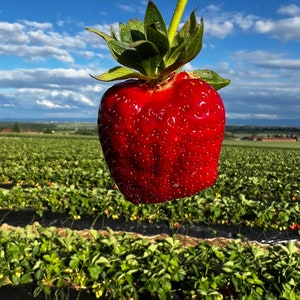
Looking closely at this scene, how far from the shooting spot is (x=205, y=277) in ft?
17.2

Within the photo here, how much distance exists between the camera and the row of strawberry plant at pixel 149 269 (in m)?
5.10

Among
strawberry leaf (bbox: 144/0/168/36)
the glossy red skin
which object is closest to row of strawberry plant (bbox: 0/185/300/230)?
the glossy red skin

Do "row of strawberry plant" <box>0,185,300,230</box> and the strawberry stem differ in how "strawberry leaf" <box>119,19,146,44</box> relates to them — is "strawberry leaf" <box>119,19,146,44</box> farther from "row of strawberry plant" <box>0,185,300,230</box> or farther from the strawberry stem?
"row of strawberry plant" <box>0,185,300,230</box>

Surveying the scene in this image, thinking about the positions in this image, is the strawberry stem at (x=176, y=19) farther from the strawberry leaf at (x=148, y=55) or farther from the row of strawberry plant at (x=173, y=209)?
the row of strawberry plant at (x=173, y=209)

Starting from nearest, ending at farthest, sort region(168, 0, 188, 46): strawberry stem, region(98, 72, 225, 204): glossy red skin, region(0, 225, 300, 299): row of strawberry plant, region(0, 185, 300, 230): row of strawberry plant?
region(168, 0, 188, 46): strawberry stem → region(98, 72, 225, 204): glossy red skin → region(0, 225, 300, 299): row of strawberry plant → region(0, 185, 300, 230): row of strawberry plant

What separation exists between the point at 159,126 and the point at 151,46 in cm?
10

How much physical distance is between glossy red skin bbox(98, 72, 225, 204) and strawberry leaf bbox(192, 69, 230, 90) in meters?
0.01

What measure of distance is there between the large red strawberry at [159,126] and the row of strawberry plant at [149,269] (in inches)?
182

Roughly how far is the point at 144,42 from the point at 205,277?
510 cm

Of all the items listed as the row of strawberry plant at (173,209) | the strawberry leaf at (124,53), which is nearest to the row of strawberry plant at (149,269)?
the row of strawberry plant at (173,209)

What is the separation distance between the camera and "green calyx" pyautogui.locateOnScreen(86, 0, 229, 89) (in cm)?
44

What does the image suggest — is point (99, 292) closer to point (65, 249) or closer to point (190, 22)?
point (65, 249)

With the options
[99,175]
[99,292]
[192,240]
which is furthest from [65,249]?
[99,175]

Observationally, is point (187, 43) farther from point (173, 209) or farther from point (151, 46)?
point (173, 209)
